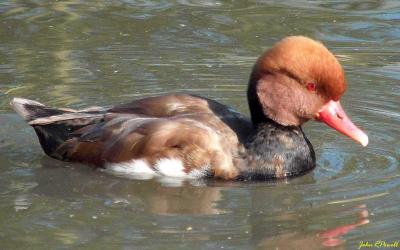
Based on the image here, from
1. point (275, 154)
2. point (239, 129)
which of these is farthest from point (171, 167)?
point (275, 154)

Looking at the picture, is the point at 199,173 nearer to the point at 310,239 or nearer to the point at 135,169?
the point at 135,169

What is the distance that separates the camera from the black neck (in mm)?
7488

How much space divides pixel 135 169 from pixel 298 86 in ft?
4.16

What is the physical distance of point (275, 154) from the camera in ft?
24.9

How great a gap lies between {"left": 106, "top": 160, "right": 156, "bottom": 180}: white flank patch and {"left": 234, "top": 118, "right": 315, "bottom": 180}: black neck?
634 mm

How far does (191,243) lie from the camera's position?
6242 mm

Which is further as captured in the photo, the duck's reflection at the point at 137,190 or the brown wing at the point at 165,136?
the brown wing at the point at 165,136

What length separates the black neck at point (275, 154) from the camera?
7488 millimetres

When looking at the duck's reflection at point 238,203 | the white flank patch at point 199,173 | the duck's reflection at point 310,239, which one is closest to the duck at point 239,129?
the white flank patch at point 199,173

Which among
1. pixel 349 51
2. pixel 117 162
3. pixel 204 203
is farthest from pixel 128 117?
pixel 349 51

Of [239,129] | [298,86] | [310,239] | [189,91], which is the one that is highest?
[298,86]

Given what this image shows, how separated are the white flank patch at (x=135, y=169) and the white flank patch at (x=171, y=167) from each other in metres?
0.07

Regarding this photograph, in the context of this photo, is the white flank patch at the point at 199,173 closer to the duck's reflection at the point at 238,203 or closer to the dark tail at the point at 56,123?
the duck's reflection at the point at 238,203

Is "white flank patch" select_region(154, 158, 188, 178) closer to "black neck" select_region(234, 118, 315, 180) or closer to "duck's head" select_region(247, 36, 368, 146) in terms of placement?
"black neck" select_region(234, 118, 315, 180)
